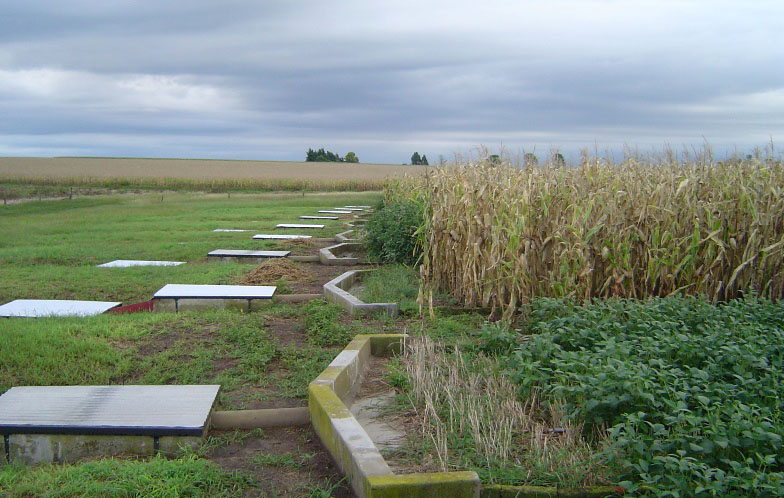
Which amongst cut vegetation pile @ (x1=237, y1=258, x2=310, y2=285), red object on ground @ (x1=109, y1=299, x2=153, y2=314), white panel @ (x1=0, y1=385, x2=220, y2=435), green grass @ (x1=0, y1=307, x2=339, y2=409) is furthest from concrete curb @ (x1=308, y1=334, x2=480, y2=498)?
cut vegetation pile @ (x1=237, y1=258, x2=310, y2=285)

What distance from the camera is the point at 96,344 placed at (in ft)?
18.4

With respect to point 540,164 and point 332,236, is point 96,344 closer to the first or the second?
point 540,164

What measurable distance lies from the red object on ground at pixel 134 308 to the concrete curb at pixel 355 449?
116 inches

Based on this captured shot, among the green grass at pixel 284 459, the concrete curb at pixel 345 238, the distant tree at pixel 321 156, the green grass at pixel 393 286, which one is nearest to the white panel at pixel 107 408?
the green grass at pixel 284 459

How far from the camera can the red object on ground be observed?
283 inches

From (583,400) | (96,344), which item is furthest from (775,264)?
(96,344)

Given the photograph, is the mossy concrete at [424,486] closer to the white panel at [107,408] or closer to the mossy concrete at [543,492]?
the mossy concrete at [543,492]

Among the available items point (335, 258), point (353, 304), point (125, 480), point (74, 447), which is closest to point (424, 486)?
point (125, 480)

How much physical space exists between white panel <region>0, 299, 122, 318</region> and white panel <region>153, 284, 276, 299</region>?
1.96 ft

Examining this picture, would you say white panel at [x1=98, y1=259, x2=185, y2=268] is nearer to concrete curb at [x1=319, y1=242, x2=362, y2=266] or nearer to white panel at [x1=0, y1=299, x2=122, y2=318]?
concrete curb at [x1=319, y1=242, x2=362, y2=266]

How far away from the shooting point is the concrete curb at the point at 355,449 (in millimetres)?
3131

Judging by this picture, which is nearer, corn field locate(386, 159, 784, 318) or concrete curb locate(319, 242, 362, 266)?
corn field locate(386, 159, 784, 318)

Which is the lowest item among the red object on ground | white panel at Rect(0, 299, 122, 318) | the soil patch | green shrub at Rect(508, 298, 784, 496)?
the soil patch

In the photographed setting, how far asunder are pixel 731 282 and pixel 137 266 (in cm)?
793
